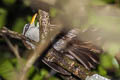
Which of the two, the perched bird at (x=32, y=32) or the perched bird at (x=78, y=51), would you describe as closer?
the perched bird at (x=78, y=51)

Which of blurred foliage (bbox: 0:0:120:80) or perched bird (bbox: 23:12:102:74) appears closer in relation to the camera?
perched bird (bbox: 23:12:102:74)


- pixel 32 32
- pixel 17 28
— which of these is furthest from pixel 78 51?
pixel 17 28

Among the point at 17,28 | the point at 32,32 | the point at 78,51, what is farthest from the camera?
the point at 17,28

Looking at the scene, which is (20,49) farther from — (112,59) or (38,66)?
(112,59)

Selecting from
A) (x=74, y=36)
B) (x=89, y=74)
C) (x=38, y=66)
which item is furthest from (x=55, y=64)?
(x=38, y=66)

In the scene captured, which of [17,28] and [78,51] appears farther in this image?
[17,28]

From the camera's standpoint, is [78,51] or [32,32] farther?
[32,32]

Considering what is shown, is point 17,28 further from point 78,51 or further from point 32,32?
point 78,51

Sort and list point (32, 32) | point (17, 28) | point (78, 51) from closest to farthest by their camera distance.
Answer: point (78, 51) < point (32, 32) < point (17, 28)

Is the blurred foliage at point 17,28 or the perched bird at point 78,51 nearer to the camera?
the perched bird at point 78,51

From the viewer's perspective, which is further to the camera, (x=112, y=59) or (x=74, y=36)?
(x=112, y=59)

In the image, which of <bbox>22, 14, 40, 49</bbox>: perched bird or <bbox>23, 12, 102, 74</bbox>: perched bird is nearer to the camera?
<bbox>23, 12, 102, 74</bbox>: perched bird
